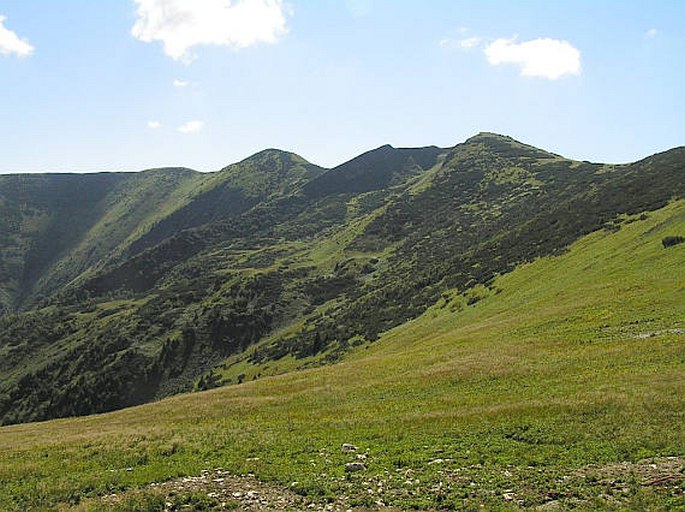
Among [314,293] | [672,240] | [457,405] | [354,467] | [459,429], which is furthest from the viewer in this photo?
[314,293]

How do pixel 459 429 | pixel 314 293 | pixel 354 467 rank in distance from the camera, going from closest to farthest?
pixel 354 467, pixel 459 429, pixel 314 293

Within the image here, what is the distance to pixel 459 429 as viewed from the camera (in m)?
21.3

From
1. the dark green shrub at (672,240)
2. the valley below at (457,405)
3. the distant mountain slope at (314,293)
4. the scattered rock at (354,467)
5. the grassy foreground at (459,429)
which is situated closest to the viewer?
the grassy foreground at (459,429)

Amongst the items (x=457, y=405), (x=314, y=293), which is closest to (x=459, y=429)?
(x=457, y=405)

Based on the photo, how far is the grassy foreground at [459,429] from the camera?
15516 millimetres

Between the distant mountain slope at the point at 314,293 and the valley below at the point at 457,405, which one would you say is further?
the distant mountain slope at the point at 314,293

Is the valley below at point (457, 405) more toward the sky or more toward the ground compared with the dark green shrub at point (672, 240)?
more toward the ground

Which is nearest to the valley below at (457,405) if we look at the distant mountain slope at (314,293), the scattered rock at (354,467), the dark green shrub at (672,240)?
the scattered rock at (354,467)

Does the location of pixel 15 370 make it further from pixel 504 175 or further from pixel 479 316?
pixel 504 175

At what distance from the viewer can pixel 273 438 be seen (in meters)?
23.4

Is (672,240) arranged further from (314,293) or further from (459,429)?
(314,293)

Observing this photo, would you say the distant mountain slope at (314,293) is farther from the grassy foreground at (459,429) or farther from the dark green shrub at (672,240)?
the grassy foreground at (459,429)

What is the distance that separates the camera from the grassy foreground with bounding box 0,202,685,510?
15.5 m

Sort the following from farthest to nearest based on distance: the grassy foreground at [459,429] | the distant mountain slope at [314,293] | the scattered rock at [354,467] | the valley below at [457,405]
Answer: the distant mountain slope at [314,293]
the scattered rock at [354,467]
the valley below at [457,405]
the grassy foreground at [459,429]
